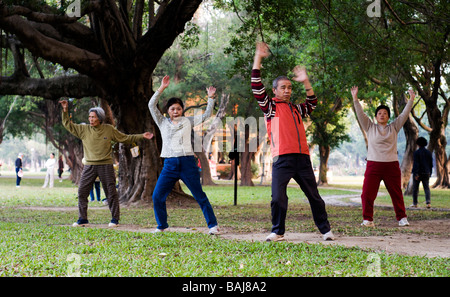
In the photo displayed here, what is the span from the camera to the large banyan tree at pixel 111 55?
11.8m

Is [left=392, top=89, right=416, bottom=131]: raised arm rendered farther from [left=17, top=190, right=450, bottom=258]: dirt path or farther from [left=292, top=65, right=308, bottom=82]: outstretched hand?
[left=292, top=65, right=308, bottom=82]: outstretched hand

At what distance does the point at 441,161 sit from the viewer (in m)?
32.7

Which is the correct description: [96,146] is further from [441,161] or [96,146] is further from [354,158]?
[354,158]

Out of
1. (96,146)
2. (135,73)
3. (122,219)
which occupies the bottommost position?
(122,219)

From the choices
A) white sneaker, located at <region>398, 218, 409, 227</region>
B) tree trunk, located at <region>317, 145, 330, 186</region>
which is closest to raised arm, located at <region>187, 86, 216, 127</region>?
white sneaker, located at <region>398, 218, 409, 227</region>

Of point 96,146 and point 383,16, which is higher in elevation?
point 383,16

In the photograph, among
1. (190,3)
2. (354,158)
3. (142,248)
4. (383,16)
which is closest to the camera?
(142,248)

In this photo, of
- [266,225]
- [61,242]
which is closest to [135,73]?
[266,225]

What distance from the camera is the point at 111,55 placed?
43.0 feet

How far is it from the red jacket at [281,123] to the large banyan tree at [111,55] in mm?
5125

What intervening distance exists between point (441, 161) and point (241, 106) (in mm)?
12945

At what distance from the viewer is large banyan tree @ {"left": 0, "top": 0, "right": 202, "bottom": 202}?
11766 millimetres

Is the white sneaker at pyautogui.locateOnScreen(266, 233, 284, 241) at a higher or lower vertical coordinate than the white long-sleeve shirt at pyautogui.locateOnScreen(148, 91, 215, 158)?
lower

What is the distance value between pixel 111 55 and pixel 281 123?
7529mm
